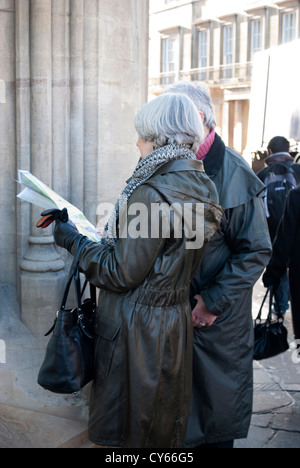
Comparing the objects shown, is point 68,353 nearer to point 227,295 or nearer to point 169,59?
point 227,295

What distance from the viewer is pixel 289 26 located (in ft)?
92.4

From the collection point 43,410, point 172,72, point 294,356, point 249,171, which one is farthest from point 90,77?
point 172,72

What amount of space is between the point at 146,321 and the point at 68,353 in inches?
11.8

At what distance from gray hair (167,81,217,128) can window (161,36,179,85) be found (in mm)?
31494

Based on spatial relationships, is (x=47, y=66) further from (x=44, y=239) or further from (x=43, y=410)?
(x=43, y=410)

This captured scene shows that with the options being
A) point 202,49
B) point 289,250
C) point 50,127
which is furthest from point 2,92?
point 202,49

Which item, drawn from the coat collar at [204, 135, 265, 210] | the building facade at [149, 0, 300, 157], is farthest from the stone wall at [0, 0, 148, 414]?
the building facade at [149, 0, 300, 157]

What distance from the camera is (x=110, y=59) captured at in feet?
10.6

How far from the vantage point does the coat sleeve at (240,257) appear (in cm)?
251

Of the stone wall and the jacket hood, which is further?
the jacket hood

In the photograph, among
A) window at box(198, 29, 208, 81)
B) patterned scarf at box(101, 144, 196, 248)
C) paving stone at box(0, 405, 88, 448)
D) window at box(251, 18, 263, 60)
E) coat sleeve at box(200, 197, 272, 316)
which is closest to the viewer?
patterned scarf at box(101, 144, 196, 248)

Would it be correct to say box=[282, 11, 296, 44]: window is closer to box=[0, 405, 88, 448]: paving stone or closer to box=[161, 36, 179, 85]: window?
box=[161, 36, 179, 85]: window

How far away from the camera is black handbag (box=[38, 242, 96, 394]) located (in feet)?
7.02

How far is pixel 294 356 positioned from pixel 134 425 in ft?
7.72
